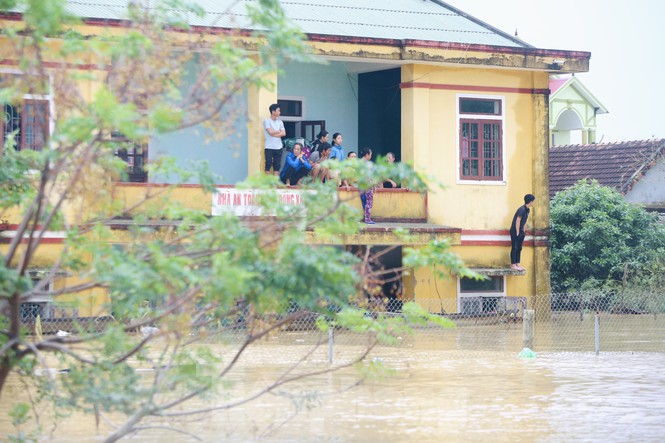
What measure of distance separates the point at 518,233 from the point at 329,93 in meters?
5.49

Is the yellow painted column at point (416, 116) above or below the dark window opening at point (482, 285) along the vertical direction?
above

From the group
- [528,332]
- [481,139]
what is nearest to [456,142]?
[481,139]

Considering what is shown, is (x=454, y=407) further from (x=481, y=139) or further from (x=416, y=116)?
(x=481, y=139)

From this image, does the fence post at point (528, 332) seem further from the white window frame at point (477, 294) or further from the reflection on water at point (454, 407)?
the white window frame at point (477, 294)

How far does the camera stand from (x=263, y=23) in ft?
29.9

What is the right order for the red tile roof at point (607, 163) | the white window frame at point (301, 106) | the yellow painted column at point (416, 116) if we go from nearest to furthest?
the yellow painted column at point (416, 116) → the white window frame at point (301, 106) → the red tile roof at point (607, 163)

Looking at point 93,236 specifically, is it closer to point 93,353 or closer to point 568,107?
point 93,353

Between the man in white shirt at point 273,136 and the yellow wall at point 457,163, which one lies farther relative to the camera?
the yellow wall at point 457,163

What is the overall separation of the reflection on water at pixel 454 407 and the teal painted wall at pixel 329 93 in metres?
9.76

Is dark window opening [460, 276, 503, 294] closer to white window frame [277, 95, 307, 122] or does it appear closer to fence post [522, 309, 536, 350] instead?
white window frame [277, 95, 307, 122]

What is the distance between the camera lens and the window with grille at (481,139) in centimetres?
2678

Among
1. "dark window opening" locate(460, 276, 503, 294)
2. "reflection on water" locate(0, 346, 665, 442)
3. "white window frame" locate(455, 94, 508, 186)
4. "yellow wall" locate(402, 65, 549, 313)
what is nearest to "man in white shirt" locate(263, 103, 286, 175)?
"yellow wall" locate(402, 65, 549, 313)

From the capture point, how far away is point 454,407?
15141mm

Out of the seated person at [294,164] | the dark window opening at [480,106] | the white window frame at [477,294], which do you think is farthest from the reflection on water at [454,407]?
the dark window opening at [480,106]
